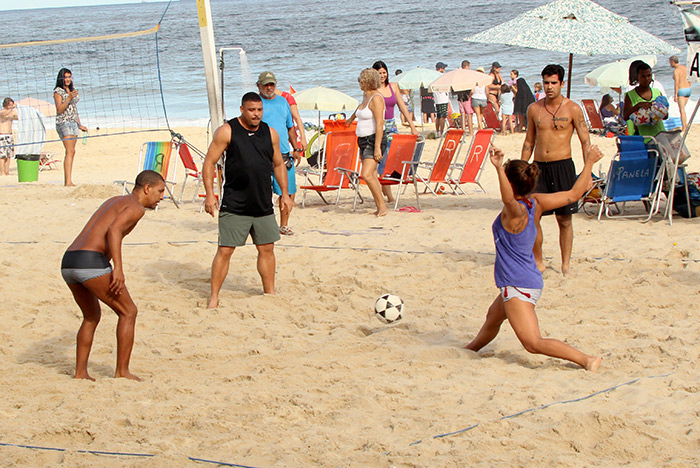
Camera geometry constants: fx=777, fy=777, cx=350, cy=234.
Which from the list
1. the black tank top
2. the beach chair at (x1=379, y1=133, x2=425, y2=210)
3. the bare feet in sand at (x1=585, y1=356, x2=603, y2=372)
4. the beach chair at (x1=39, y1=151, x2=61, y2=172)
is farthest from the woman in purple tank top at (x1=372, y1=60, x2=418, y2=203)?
the beach chair at (x1=39, y1=151, x2=61, y2=172)

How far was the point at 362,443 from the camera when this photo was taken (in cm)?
345

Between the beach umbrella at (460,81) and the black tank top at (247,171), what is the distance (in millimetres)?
11012

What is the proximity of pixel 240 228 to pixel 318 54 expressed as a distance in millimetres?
38999

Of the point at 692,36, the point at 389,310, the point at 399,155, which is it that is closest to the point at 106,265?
the point at 389,310

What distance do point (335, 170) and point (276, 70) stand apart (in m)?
29.1

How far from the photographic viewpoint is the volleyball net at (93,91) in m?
15.5

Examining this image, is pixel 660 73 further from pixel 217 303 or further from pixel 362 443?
pixel 362 443

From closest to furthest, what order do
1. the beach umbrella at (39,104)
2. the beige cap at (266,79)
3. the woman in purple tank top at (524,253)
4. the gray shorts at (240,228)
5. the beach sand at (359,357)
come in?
the beach sand at (359,357)
the woman in purple tank top at (524,253)
the gray shorts at (240,228)
the beige cap at (266,79)
the beach umbrella at (39,104)

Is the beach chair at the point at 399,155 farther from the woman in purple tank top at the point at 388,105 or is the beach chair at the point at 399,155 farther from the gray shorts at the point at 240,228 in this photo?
the gray shorts at the point at 240,228

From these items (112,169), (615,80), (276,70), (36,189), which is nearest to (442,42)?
(276,70)

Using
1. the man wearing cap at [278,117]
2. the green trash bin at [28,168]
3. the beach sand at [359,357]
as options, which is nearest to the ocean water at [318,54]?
the green trash bin at [28,168]

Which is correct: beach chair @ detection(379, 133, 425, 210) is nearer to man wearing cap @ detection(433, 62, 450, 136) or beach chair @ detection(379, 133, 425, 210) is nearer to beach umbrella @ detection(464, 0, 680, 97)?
beach umbrella @ detection(464, 0, 680, 97)

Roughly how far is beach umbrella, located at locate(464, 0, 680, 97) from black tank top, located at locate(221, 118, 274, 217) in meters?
3.69

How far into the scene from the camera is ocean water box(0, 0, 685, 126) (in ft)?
92.7
